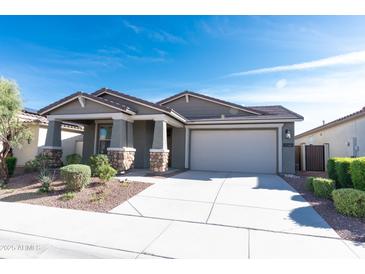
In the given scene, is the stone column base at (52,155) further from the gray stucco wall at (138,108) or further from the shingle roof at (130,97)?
the gray stucco wall at (138,108)

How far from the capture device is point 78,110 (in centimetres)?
1083

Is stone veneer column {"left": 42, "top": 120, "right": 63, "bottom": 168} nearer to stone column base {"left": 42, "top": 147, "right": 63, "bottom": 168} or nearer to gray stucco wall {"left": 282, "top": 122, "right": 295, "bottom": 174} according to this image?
stone column base {"left": 42, "top": 147, "right": 63, "bottom": 168}

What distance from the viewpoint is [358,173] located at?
238 inches

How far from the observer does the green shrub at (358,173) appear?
19.4 ft

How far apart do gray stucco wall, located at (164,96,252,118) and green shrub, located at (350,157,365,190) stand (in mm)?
7553

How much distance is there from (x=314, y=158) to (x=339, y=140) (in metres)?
1.94

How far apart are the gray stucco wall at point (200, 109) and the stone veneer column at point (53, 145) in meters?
7.06

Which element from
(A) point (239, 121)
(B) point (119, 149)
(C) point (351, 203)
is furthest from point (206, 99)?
(C) point (351, 203)

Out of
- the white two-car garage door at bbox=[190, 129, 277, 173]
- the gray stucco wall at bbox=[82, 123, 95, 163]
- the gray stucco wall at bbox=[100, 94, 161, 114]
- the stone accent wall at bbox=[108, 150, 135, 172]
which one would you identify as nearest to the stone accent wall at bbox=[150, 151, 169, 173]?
the stone accent wall at bbox=[108, 150, 135, 172]

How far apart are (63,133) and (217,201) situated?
12.7 metres

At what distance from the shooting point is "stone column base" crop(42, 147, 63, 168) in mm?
10861

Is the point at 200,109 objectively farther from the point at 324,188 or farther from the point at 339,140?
the point at 324,188

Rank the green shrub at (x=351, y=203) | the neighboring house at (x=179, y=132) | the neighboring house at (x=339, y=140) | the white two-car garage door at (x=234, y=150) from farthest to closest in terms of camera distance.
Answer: the white two-car garage door at (x=234, y=150) < the neighboring house at (x=339, y=140) < the neighboring house at (x=179, y=132) < the green shrub at (x=351, y=203)

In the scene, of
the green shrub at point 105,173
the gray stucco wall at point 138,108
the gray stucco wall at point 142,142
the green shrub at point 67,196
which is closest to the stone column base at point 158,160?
the gray stucco wall at point 138,108
